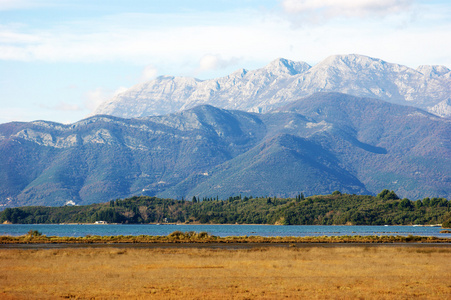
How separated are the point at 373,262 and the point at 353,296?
22.7m

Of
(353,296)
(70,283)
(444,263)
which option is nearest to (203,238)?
(444,263)

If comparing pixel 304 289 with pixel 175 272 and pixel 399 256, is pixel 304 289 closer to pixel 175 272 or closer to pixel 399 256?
pixel 175 272

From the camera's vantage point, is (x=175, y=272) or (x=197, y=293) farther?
(x=175, y=272)

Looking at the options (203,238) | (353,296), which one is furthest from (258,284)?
(203,238)

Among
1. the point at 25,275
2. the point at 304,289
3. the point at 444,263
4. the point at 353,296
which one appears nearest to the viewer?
the point at 353,296

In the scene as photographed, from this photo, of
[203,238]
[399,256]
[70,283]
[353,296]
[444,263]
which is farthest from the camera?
[203,238]

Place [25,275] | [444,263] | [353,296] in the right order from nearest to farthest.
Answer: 1. [353,296]
2. [25,275]
3. [444,263]

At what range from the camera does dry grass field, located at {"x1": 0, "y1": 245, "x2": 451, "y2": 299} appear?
3891cm

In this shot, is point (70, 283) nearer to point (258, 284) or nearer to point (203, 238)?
point (258, 284)

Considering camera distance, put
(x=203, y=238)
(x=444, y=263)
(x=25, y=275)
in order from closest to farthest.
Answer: (x=25, y=275) → (x=444, y=263) → (x=203, y=238)

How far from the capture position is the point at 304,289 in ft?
133

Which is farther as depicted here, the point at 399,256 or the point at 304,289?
the point at 399,256

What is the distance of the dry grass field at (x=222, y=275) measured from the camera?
128 ft

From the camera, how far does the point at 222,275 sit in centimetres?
4803
